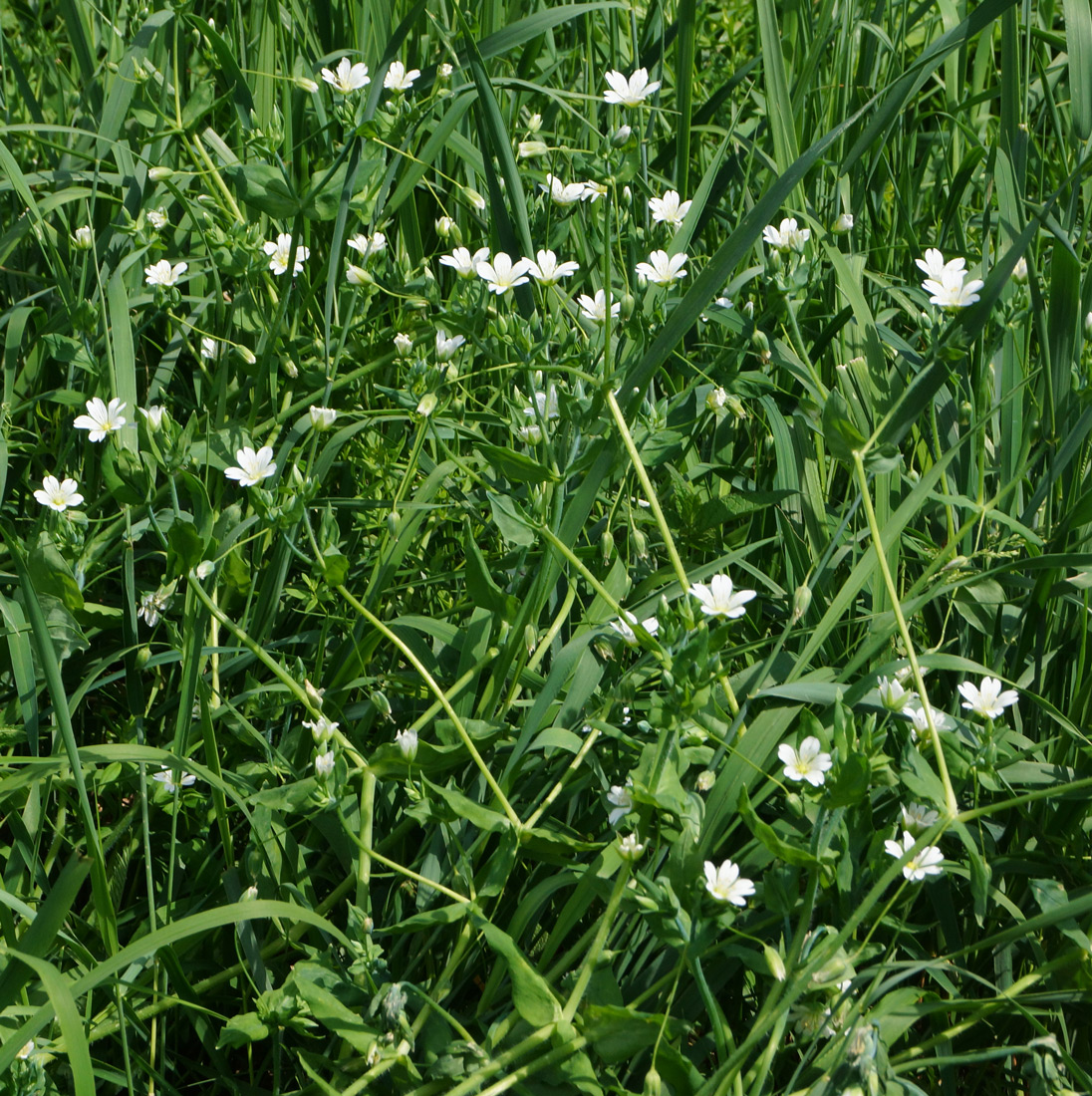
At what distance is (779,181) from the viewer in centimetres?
151

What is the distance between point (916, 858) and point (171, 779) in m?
1.04

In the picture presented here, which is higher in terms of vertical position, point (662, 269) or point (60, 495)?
point (662, 269)

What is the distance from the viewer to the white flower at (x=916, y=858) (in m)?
1.27

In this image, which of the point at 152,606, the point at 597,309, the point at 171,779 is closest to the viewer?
the point at 171,779

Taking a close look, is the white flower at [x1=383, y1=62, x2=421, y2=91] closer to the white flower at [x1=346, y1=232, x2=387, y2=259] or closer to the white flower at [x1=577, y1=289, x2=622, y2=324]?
the white flower at [x1=346, y1=232, x2=387, y2=259]

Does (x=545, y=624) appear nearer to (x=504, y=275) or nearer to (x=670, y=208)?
(x=504, y=275)

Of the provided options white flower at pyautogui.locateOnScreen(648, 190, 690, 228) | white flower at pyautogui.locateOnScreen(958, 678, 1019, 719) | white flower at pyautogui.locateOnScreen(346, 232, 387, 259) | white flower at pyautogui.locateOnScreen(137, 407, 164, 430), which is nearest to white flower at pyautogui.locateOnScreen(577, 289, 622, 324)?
white flower at pyautogui.locateOnScreen(648, 190, 690, 228)

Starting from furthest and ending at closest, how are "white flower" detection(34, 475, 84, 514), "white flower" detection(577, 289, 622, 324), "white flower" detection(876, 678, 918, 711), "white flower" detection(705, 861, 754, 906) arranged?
"white flower" detection(577, 289, 622, 324) < "white flower" detection(34, 475, 84, 514) < "white flower" detection(876, 678, 918, 711) < "white flower" detection(705, 861, 754, 906)

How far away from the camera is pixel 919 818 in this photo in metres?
1.35

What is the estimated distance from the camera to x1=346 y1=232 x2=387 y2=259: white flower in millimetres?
2016

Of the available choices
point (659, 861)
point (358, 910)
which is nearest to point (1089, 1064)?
point (659, 861)

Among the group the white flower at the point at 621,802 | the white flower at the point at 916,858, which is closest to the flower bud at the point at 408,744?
the white flower at the point at 621,802

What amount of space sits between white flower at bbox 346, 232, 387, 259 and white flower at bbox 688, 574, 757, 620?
0.97 meters

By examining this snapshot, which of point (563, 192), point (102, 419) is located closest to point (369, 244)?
point (563, 192)
